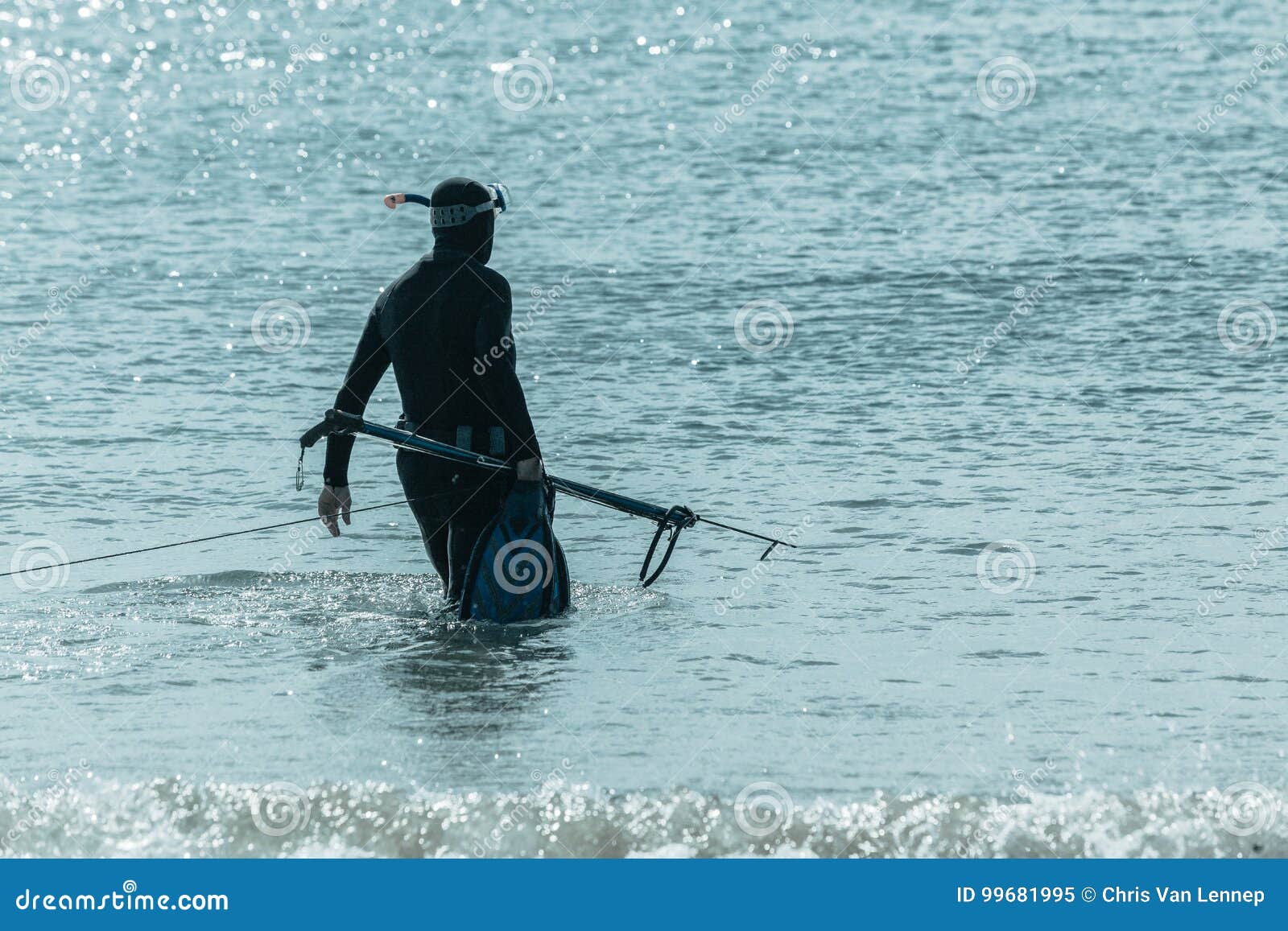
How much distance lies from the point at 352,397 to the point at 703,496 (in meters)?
3.31

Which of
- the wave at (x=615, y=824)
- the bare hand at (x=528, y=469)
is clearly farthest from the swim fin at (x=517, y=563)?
the wave at (x=615, y=824)

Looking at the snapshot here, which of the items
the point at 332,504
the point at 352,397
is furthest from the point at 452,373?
the point at 332,504

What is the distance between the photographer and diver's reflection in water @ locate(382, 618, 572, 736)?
680 centimetres

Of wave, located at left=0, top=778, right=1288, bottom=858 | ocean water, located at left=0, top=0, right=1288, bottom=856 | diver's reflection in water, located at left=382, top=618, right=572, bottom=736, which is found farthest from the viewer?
diver's reflection in water, located at left=382, top=618, right=572, bottom=736

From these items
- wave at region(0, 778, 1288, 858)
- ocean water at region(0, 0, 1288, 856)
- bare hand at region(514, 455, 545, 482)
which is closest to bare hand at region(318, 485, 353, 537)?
ocean water at region(0, 0, 1288, 856)

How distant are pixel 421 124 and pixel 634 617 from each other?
70.7 feet

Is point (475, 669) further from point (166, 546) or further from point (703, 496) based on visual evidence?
point (703, 496)

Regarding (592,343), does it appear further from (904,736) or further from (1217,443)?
(904,736)

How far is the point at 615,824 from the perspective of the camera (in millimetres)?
5844

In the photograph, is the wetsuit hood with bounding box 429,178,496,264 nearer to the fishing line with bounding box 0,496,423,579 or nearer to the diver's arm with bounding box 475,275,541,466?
the diver's arm with bounding box 475,275,541,466

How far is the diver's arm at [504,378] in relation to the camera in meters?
7.36

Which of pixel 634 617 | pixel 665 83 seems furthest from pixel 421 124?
pixel 634 617

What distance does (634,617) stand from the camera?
8195mm

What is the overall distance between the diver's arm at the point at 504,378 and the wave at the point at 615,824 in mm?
1822
